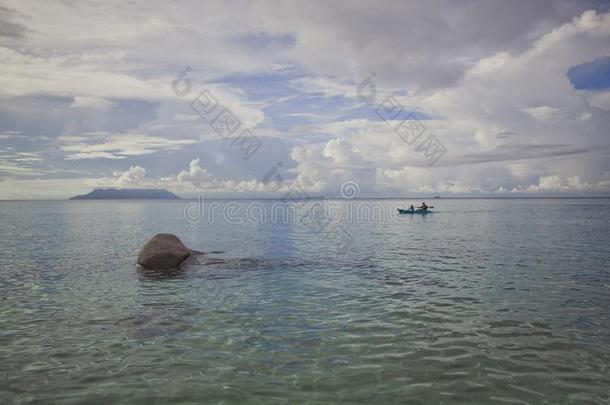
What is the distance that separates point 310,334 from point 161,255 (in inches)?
680

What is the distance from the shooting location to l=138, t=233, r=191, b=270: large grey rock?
26.8 m

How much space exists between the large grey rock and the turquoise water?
3.92 feet

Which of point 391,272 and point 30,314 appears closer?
point 30,314

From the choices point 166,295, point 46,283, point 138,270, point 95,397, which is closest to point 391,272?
point 166,295

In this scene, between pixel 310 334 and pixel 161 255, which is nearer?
pixel 310 334

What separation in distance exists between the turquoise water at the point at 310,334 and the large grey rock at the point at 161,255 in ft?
3.92

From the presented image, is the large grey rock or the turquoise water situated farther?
the large grey rock

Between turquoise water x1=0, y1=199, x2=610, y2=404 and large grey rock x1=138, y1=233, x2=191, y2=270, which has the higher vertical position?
large grey rock x1=138, y1=233, x2=191, y2=270

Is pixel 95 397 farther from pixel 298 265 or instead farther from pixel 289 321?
pixel 298 265

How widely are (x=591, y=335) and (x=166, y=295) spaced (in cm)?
1793

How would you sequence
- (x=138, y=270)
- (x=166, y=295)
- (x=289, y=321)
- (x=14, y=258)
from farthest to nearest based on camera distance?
(x=14, y=258), (x=138, y=270), (x=166, y=295), (x=289, y=321)

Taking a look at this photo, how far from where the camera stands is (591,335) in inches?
508

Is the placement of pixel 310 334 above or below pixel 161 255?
below

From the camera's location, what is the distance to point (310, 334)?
13.1 m
